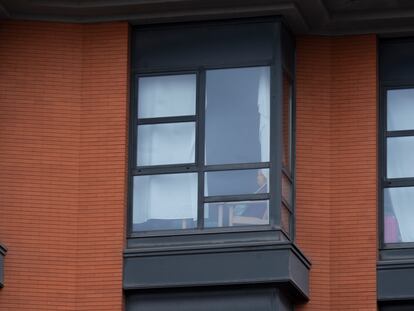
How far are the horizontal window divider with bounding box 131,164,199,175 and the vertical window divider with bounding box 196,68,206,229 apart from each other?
153mm

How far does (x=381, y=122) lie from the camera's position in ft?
86.4

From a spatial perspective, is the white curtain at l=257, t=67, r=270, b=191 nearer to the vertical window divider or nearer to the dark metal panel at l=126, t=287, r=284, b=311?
the vertical window divider

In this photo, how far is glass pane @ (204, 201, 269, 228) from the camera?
25.2m

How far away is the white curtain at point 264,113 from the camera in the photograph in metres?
25.4

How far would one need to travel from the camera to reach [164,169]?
25859mm

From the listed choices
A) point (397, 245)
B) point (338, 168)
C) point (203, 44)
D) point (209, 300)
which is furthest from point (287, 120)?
point (209, 300)

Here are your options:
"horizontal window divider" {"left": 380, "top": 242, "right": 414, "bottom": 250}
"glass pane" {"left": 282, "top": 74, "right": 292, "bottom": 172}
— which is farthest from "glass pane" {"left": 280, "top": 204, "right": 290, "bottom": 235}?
"horizontal window divider" {"left": 380, "top": 242, "right": 414, "bottom": 250}

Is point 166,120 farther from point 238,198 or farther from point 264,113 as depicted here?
point 238,198

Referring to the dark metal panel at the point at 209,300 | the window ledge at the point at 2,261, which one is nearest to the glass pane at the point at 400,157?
the dark metal panel at the point at 209,300

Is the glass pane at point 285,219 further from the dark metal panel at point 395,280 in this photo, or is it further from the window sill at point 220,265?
the dark metal panel at point 395,280

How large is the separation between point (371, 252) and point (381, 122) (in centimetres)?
208

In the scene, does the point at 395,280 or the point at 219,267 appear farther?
the point at 395,280

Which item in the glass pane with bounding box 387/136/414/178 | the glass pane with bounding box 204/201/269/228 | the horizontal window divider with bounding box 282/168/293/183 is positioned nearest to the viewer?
the glass pane with bounding box 204/201/269/228

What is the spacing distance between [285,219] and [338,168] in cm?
120
